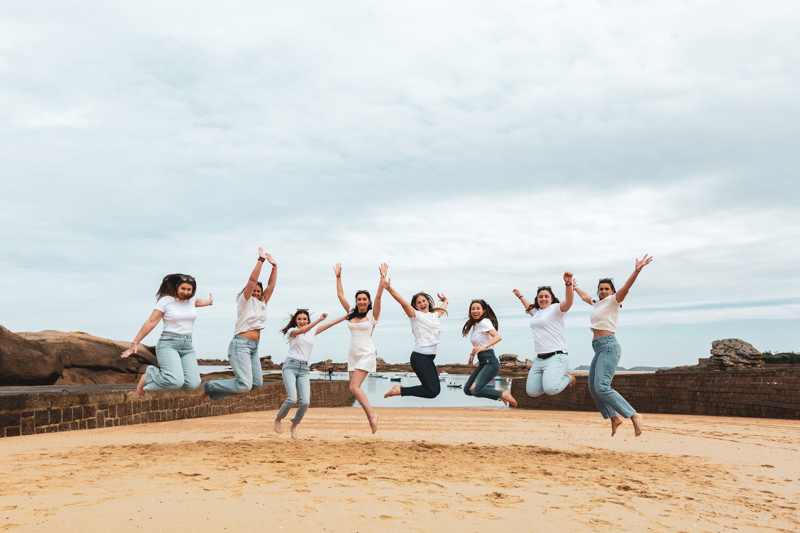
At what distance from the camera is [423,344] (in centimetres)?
839

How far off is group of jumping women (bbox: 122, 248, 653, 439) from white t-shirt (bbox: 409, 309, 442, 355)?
1cm

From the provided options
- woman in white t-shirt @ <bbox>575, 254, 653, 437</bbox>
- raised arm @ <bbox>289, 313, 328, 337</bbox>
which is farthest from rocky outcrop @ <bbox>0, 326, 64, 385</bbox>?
woman in white t-shirt @ <bbox>575, 254, 653, 437</bbox>

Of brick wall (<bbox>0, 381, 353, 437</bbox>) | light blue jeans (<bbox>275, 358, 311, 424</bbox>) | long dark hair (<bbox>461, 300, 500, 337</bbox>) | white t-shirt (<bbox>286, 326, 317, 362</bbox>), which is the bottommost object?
brick wall (<bbox>0, 381, 353, 437</bbox>)

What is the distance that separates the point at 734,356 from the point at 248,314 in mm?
28400

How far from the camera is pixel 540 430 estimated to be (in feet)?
47.0

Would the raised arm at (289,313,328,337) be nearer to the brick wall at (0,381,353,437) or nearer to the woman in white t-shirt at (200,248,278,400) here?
the woman in white t-shirt at (200,248,278,400)

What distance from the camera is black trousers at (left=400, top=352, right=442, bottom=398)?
826 centimetres

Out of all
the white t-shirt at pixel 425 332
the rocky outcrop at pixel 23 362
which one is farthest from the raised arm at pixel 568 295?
the rocky outcrop at pixel 23 362

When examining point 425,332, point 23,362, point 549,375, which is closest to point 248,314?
point 425,332

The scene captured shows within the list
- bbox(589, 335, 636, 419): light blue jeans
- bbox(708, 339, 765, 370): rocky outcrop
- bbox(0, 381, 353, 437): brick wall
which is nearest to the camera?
bbox(589, 335, 636, 419): light blue jeans

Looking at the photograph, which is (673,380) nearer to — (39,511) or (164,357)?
(164,357)

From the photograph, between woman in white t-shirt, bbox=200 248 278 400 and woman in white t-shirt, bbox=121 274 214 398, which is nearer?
woman in white t-shirt, bbox=121 274 214 398

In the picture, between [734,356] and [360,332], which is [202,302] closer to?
[360,332]

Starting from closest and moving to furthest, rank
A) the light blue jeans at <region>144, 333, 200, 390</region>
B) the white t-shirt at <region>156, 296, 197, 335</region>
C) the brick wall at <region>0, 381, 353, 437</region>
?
the light blue jeans at <region>144, 333, 200, 390</region> → the white t-shirt at <region>156, 296, 197, 335</region> → the brick wall at <region>0, 381, 353, 437</region>
